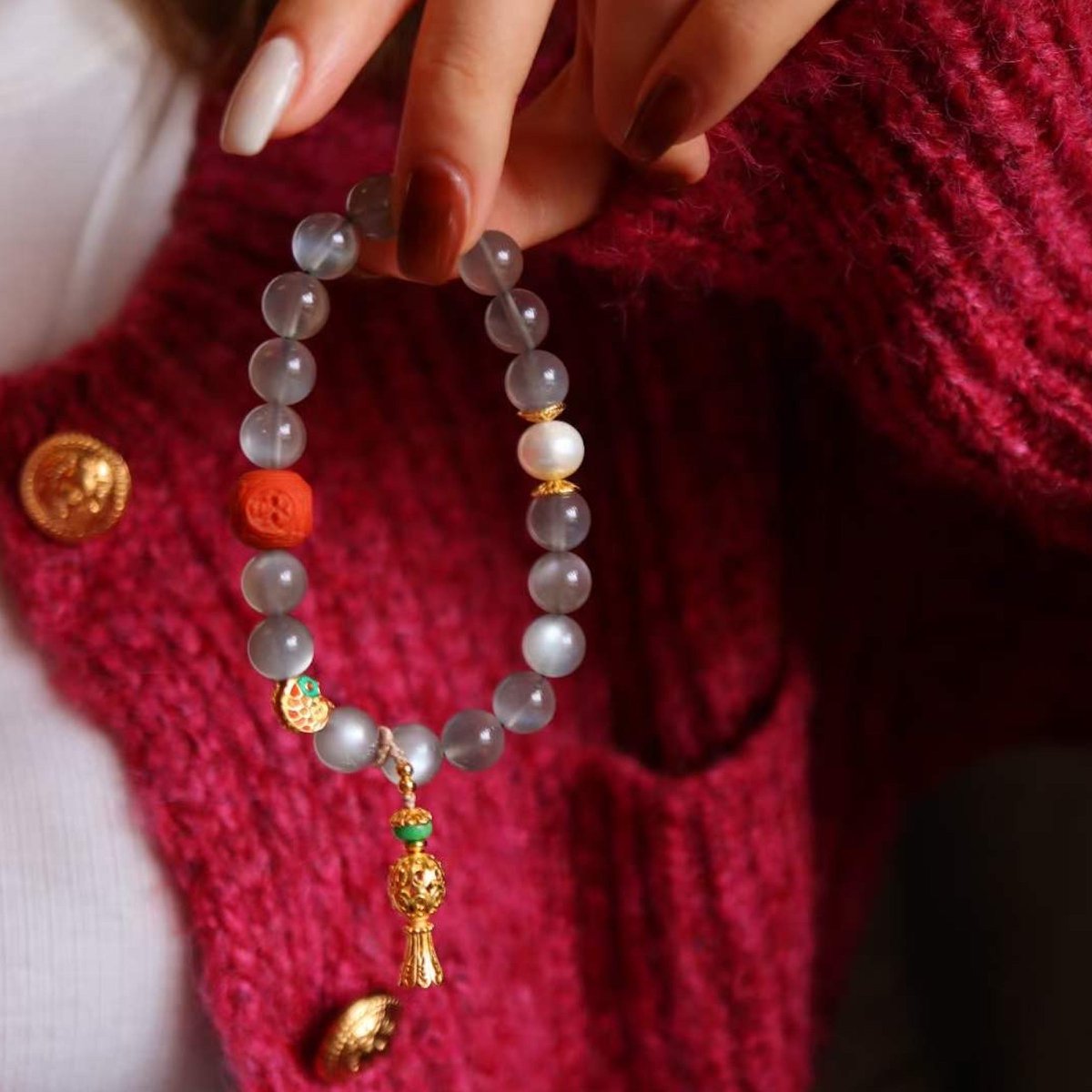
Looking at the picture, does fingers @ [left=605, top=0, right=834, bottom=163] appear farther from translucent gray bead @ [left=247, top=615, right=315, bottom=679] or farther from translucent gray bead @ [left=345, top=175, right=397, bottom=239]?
translucent gray bead @ [left=247, top=615, right=315, bottom=679]

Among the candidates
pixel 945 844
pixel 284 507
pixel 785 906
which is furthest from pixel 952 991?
pixel 284 507

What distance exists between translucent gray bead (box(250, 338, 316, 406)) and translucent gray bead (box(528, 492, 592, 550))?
10 cm

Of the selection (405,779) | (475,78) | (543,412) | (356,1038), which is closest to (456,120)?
(475,78)

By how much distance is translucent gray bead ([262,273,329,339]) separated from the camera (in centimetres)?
43

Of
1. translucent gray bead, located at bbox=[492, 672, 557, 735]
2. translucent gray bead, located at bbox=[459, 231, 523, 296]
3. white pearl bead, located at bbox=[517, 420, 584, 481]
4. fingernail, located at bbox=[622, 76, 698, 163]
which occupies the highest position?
fingernail, located at bbox=[622, 76, 698, 163]

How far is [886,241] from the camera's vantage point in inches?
Result: 16.7

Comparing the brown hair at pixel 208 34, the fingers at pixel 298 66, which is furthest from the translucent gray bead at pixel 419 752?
the brown hair at pixel 208 34

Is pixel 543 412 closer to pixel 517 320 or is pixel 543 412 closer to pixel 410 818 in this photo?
pixel 517 320

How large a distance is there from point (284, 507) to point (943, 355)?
242 mm

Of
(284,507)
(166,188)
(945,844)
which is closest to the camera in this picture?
(284,507)

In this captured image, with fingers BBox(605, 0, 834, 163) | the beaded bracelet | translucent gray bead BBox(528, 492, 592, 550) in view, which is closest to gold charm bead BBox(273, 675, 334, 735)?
the beaded bracelet

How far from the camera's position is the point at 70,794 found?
0.45m

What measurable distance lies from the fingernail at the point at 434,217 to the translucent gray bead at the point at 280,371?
0.09 m

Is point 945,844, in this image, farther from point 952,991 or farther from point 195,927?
point 195,927
